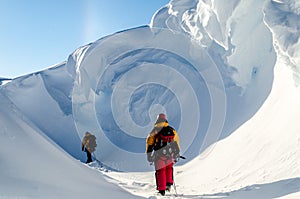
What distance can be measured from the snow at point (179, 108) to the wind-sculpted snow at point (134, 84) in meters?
0.07

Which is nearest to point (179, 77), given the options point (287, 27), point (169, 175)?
point (287, 27)

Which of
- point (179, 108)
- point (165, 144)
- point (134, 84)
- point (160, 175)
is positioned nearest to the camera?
point (160, 175)

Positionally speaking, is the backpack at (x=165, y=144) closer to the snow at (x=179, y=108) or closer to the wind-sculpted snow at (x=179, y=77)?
the snow at (x=179, y=108)

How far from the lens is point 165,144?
19.7 feet

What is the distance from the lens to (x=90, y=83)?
20391 millimetres

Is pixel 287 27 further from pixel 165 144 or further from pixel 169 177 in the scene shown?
Result: pixel 169 177

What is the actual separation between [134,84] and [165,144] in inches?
582

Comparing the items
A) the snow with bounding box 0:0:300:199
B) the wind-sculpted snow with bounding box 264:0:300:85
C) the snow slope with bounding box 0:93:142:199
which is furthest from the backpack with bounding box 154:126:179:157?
the wind-sculpted snow with bounding box 264:0:300:85

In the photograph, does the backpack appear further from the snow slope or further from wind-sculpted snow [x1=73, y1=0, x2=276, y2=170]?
wind-sculpted snow [x1=73, y1=0, x2=276, y2=170]

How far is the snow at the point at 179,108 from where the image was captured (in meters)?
4.89

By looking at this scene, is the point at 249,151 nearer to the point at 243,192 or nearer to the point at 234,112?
the point at 243,192

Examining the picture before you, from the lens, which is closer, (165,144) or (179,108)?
(165,144)

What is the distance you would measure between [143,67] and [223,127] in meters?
9.43

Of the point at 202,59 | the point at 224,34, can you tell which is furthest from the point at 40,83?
the point at 224,34
